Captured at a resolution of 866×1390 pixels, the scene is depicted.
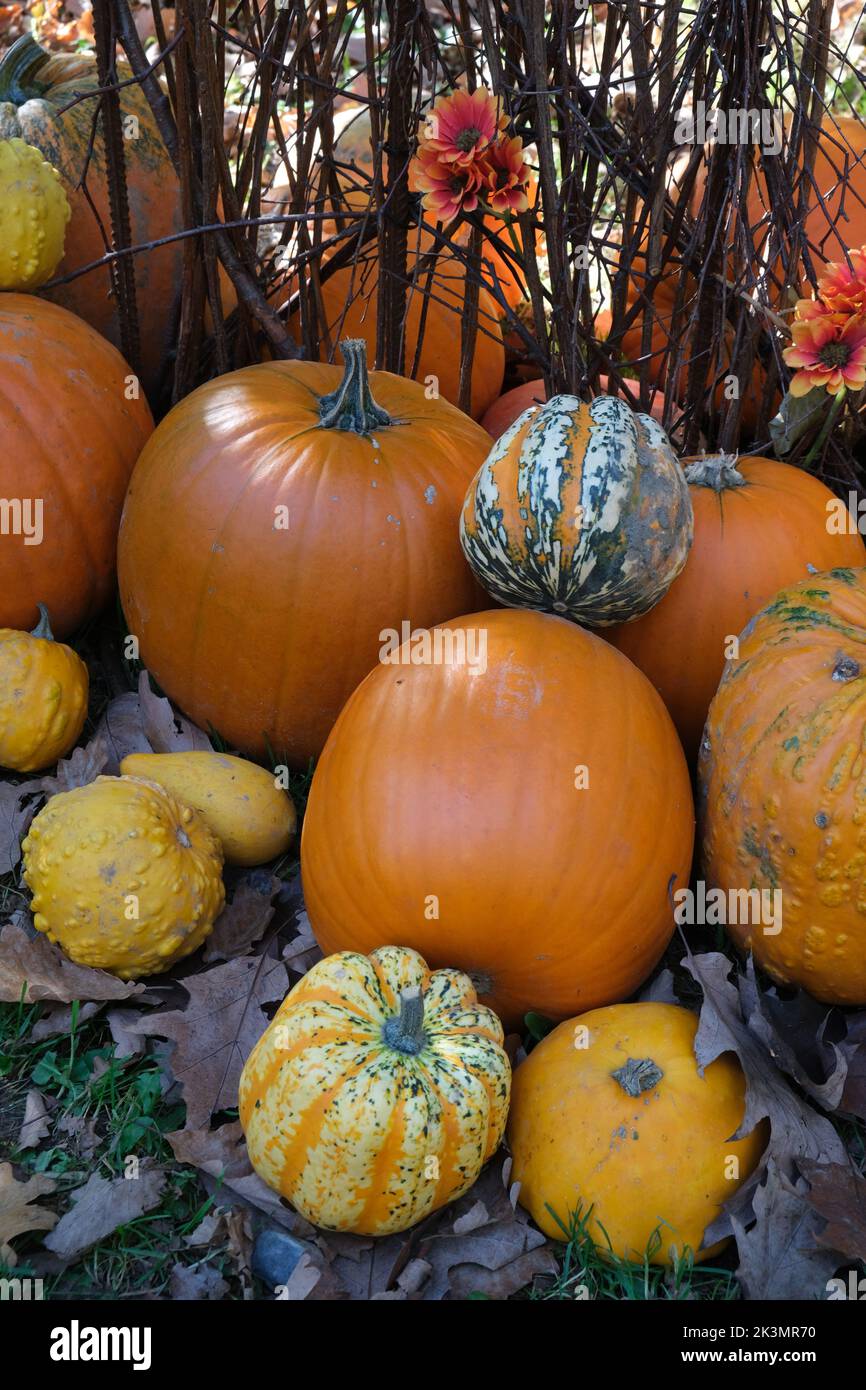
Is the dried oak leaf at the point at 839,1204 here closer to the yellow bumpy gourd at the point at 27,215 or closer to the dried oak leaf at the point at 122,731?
the dried oak leaf at the point at 122,731

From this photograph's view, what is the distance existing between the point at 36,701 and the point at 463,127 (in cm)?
154

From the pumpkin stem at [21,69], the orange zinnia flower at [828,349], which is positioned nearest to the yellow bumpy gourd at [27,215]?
the pumpkin stem at [21,69]

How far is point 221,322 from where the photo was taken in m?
3.31

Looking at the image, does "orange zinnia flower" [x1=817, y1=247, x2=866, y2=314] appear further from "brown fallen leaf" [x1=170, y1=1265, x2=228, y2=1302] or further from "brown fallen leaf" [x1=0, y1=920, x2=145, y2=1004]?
"brown fallen leaf" [x1=170, y1=1265, x2=228, y2=1302]

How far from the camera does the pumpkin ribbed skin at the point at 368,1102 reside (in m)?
1.98

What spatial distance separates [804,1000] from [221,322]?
2.17m

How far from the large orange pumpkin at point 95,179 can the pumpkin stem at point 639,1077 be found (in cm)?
251

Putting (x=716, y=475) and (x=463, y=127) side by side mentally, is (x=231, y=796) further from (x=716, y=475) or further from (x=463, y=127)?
(x=463, y=127)

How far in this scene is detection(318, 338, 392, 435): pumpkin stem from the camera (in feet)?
9.26

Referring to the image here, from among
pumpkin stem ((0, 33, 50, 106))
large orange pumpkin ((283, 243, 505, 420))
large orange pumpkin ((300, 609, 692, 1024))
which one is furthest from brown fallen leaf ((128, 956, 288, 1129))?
pumpkin stem ((0, 33, 50, 106))

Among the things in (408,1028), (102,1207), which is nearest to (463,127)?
(408,1028)

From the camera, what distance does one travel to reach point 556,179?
3.12 m

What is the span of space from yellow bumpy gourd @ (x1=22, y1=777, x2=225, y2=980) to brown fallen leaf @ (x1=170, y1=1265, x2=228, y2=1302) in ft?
2.00
